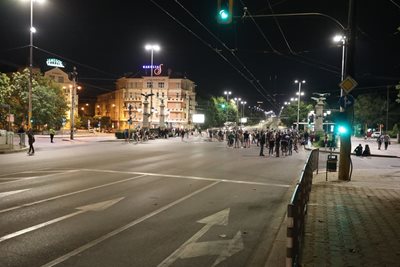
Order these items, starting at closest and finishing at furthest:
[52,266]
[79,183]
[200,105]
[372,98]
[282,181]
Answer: [52,266] → [79,183] → [282,181] → [372,98] → [200,105]

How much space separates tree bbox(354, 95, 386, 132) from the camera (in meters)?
85.6

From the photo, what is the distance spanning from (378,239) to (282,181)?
7649 mm

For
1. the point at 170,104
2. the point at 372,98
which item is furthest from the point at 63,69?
the point at 372,98

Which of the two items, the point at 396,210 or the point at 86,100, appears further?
the point at 86,100

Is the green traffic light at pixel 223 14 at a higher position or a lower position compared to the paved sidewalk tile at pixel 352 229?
higher

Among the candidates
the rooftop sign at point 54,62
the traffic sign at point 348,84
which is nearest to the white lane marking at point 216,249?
the traffic sign at point 348,84

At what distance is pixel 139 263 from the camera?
552cm

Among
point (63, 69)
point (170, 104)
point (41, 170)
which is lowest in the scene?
point (41, 170)

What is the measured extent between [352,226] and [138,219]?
404 cm

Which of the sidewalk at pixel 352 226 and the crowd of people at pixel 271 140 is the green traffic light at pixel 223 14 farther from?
the crowd of people at pixel 271 140

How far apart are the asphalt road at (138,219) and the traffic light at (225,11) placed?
5.02 meters

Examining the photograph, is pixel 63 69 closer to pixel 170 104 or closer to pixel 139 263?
pixel 170 104

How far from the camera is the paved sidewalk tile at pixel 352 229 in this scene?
551 centimetres

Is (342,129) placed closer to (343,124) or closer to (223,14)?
(343,124)
